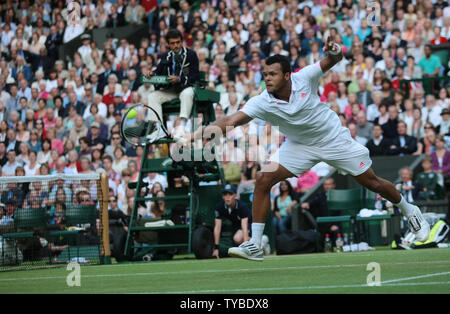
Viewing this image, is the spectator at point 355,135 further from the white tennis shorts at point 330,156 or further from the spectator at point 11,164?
the spectator at point 11,164

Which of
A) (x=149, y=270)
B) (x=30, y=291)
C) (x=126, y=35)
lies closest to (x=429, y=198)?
(x=149, y=270)

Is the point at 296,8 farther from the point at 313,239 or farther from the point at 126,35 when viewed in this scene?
the point at 313,239

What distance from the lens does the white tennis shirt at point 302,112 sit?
911 centimetres

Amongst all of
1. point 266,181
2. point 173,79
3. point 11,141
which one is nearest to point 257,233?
point 266,181

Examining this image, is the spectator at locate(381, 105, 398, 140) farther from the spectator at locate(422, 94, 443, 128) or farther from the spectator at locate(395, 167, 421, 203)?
the spectator at locate(395, 167, 421, 203)

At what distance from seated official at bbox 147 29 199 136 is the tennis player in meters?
4.57

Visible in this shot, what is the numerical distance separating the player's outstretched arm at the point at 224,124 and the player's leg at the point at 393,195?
5.32ft

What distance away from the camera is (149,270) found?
35.4ft

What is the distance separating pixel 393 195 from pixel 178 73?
5525 mm

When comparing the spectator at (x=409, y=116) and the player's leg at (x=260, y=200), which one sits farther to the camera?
the spectator at (x=409, y=116)

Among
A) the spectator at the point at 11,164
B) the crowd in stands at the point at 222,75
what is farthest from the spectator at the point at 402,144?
the spectator at the point at 11,164

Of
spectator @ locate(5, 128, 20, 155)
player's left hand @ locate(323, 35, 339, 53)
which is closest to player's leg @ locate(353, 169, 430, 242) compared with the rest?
player's left hand @ locate(323, 35, 339, 53)

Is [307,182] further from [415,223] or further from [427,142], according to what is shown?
[415,223]

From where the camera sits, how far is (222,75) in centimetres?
2117
